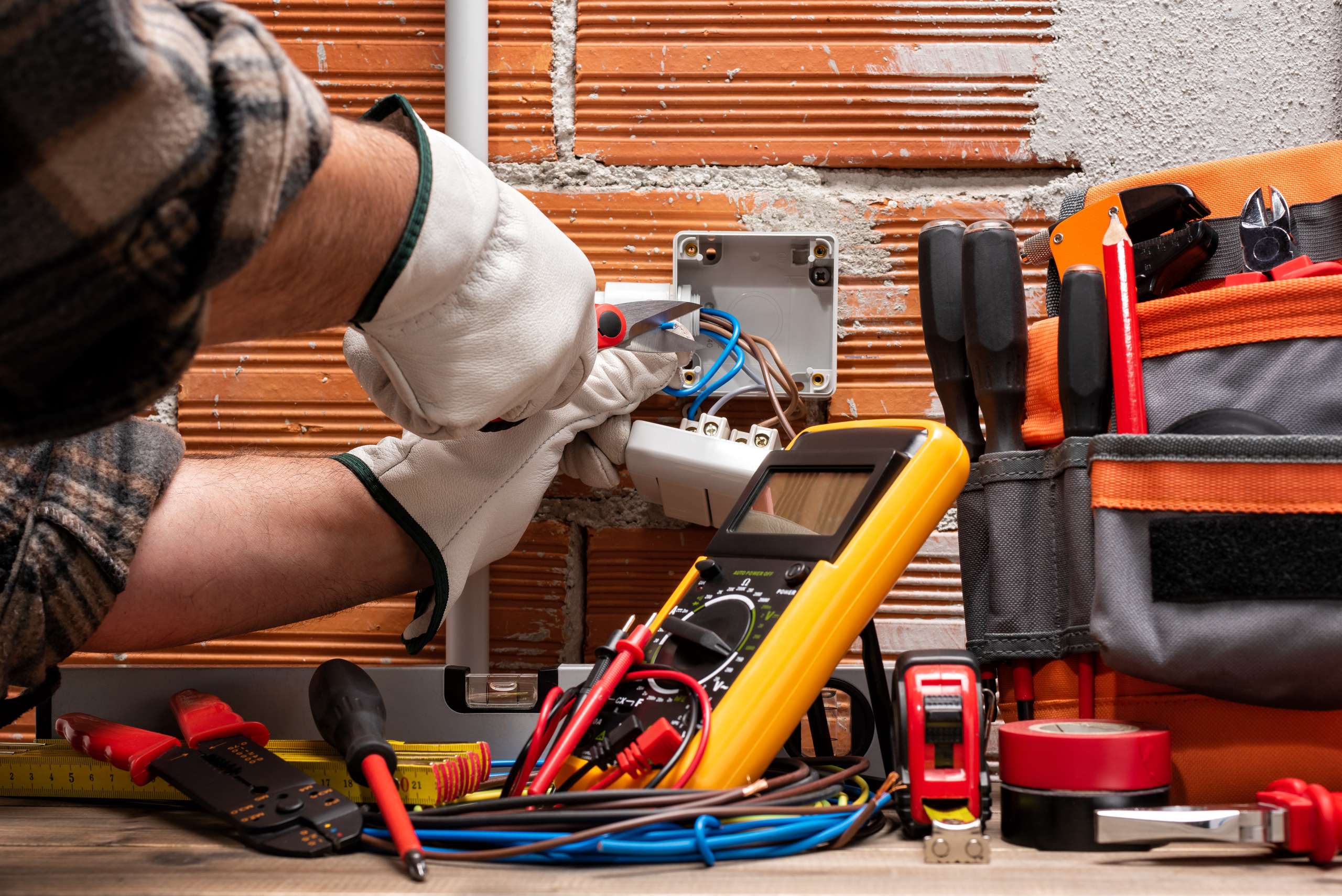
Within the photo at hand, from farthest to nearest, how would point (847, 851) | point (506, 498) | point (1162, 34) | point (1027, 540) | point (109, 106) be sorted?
point (1162, 34) < point (506, 498) < point (1027, 540) < point (847, 851) < point (109, 106)

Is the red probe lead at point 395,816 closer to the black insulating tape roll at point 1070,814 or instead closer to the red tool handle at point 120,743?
the red tool handle at point 120,743

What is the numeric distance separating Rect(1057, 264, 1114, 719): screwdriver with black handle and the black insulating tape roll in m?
0.12

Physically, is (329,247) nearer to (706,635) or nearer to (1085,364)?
(706,635)

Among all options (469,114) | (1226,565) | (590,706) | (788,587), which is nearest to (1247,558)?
(1226,565)

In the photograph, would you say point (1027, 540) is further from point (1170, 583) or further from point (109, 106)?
point (109, 106)

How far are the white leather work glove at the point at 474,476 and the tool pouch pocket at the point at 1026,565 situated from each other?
0.32 m

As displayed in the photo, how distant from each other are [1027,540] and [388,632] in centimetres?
63

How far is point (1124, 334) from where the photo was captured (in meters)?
0.59

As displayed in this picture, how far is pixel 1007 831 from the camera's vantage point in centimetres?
49

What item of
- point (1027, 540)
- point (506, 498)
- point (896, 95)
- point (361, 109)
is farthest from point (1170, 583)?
point (361, 109)

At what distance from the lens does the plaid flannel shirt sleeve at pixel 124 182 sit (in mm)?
300

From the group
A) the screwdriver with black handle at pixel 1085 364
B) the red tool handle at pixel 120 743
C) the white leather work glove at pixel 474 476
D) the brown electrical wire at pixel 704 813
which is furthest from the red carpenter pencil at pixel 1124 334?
the red tool handle at pixel 120 743

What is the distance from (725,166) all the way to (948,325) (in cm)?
39

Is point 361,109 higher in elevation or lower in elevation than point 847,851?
higher
